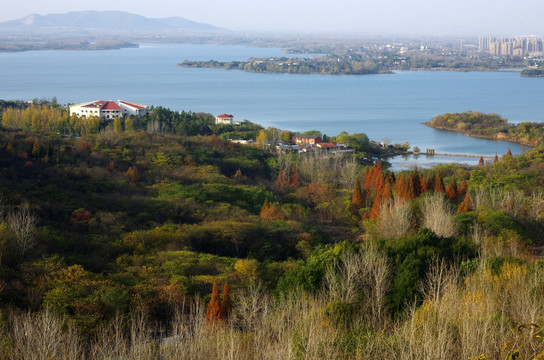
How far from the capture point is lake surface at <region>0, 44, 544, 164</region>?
1155 inches

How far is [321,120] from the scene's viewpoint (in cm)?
3075

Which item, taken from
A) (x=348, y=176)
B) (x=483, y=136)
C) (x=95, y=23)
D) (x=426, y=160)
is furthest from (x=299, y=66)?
(x=95, y=23)

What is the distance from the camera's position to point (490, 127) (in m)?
28.0

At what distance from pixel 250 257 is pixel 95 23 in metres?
159

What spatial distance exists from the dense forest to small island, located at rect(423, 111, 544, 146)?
921 cm

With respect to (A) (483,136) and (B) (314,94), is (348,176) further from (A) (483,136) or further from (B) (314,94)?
(B) (314,94)

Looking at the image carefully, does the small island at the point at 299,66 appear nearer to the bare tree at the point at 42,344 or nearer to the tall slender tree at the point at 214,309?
the tall slender tree at the point at 214,309

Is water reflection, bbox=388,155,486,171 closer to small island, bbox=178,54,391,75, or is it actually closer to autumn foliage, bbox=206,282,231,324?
autumn foliage, bbox=206,282,231,324

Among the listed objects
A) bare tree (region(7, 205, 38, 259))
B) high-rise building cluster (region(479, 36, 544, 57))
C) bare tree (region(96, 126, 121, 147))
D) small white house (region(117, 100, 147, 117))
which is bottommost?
bare tree (region(7, 205, 38, 259))

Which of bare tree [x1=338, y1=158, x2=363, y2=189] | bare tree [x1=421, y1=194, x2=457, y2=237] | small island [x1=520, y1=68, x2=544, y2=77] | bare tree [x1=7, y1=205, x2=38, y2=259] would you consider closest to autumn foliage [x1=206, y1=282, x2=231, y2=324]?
bare tree [x1=7, y1=205, x2=38, y2=259]

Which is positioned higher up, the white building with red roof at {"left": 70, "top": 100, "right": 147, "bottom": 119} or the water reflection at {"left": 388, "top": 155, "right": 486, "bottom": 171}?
the white building with red roof at {"left": 70, "top": 100, "right": 147, "bottom": 119}

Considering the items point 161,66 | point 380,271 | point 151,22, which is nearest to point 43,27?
point 151,22

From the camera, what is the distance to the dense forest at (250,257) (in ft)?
16.1

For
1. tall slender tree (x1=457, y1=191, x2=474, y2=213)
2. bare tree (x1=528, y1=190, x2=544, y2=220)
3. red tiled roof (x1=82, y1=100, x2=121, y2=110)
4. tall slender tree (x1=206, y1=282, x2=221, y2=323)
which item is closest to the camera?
tall slender tree (x1=206, y1=282, x2=221, y2=323)
